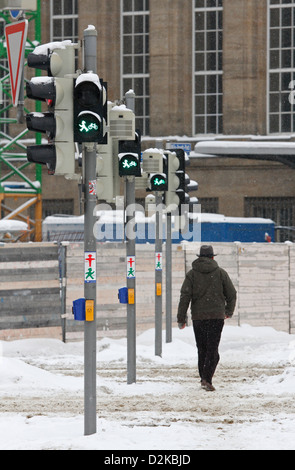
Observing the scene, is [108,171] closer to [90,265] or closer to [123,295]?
[123,295]

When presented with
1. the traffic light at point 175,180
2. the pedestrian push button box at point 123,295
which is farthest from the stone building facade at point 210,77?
the pedestrian push button box at point 123,295

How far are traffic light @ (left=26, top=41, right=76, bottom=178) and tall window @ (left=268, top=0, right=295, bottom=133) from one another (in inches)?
1380

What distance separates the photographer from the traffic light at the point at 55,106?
978 cm

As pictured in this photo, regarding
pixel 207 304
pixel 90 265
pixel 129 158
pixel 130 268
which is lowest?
pixel 207 304

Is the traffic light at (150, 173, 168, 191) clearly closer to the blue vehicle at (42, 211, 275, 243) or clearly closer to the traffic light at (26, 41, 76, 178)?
the traffic light at (26, 41, 76, 178)

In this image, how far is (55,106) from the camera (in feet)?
32.3

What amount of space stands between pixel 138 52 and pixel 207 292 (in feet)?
108

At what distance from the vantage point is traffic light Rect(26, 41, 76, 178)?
9781 millimetres

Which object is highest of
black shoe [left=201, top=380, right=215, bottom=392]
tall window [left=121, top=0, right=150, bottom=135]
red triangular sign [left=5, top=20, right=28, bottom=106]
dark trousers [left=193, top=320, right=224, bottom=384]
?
tall window [left=121, top=0, right=150, bottom=135]

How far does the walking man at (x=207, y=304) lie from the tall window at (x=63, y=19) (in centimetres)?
3356

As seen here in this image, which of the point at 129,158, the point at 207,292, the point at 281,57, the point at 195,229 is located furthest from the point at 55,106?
the point at 281,57

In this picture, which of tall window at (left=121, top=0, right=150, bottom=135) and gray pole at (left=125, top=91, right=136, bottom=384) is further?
tall window at (left=121, top=0, right=150, bottom=135)

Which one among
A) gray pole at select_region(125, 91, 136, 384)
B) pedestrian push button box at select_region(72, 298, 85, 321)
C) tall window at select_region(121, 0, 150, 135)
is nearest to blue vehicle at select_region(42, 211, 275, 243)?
tall window at select_region(121, 0, 150, 135)

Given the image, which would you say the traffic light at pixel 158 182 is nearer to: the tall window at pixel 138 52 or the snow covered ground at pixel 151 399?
the snow covered ground at pixel 151 399
